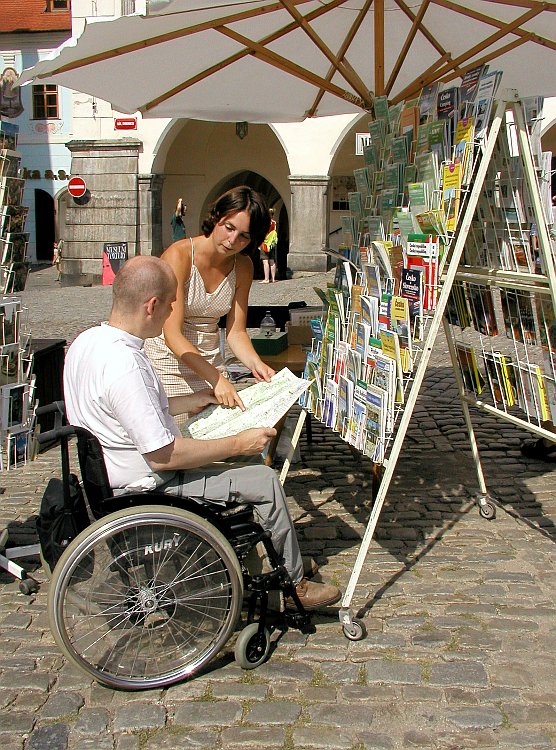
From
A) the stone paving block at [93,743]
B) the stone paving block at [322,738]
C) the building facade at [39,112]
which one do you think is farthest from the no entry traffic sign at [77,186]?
the stone paving block at [322,738]

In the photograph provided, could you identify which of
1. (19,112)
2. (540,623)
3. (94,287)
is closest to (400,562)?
(540,623)

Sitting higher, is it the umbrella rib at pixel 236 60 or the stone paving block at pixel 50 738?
the umbrella rib at pixel 236 60

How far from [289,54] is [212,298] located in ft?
8.17

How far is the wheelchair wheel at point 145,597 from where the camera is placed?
10.1 ft

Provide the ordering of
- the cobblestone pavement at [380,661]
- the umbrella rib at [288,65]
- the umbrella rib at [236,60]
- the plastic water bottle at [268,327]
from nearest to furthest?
the cobblestone pavement at [380,661] → the umbrella rib at [288,65] → the umbrella rib at [236,60] → the plastic water bottle at [268,327]

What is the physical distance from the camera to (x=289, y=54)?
6.09 meters

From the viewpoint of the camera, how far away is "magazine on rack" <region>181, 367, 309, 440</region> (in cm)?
370

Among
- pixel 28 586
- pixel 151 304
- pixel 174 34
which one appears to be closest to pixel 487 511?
pixel 28 586

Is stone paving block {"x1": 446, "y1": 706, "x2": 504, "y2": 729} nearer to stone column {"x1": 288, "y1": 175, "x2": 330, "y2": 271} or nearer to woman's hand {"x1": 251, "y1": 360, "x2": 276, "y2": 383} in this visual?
woman's hand {"x1": 251, "y1": 360, "x2": 276, "y2": 383}

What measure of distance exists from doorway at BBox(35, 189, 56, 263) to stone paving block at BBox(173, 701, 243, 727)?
2886 cm

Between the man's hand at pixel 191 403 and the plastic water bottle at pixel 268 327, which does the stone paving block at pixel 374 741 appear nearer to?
the man's hand at pixel 191 403

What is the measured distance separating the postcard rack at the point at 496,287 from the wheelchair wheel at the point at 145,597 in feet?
2.18

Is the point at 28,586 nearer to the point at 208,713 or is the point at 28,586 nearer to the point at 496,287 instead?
the point at 208,713

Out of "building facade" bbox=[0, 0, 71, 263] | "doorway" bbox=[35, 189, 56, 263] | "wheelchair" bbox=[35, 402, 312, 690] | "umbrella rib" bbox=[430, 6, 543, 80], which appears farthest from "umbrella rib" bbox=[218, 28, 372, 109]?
"doorway" bbox=[35, 189, 56, 263]
